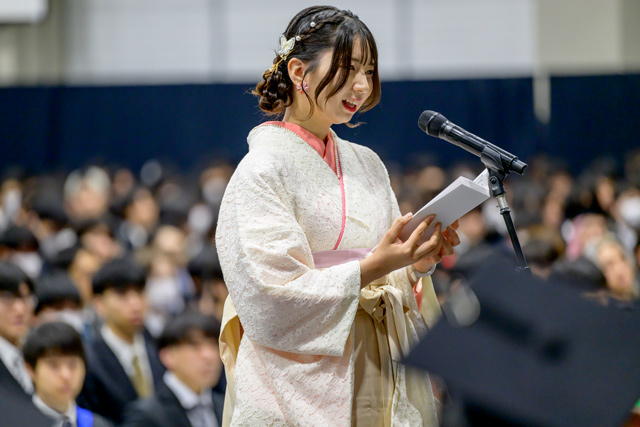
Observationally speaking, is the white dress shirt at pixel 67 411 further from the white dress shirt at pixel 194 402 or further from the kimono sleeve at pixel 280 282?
the kimono sleeve at pixel 280 282

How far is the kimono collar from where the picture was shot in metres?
1.80

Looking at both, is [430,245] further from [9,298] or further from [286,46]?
[9,298]

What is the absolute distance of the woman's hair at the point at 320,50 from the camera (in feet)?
5.62

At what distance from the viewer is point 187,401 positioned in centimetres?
285

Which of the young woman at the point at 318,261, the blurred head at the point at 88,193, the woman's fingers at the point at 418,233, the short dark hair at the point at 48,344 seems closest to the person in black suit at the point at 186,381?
the short dark hair at the point at 48,344

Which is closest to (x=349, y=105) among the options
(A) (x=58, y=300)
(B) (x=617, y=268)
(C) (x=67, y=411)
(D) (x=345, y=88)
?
(D) (x=345, y=88)

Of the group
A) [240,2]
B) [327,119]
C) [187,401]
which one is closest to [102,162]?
[240,2]

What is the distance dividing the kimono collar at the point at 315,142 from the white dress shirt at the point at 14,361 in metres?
1.45

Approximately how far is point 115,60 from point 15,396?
847cm

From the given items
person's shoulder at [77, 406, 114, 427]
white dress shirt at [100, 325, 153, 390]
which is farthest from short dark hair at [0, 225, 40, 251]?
person's shoulder at [77, 406, 114, 427]

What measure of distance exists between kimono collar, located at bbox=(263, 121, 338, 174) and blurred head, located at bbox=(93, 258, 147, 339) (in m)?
1.89

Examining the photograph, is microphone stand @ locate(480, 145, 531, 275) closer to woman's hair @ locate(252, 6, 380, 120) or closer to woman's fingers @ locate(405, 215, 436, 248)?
woman's fingers @ locate(405, 215, 436, 248)

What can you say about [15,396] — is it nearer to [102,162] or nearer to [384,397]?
[384,397]

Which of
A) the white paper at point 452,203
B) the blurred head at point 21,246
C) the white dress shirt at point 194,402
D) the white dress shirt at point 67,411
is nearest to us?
the white paper at point 452,203
